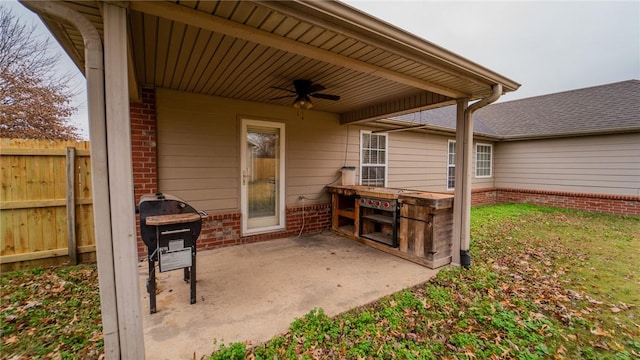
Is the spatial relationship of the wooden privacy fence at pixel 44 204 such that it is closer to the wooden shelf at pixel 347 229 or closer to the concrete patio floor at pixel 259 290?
the concrete patio floor at pixel 259 290

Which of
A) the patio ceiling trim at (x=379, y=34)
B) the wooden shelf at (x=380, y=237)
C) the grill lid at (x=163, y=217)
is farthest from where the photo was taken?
the wooden shelf at (x=380, y=237)

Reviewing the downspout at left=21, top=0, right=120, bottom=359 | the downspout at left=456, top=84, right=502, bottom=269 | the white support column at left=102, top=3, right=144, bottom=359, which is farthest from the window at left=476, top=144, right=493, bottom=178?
the downspout at left=21, top=0, right=120, bottom=359

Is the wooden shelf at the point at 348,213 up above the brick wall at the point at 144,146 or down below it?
below

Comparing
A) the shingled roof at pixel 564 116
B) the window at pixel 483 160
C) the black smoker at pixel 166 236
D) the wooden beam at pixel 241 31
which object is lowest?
the black smoker at pixel 166 236

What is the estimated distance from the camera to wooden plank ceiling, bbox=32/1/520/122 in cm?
184

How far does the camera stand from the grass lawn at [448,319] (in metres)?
2.04

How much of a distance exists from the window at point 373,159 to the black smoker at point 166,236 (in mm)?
4477

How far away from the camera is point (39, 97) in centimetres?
774

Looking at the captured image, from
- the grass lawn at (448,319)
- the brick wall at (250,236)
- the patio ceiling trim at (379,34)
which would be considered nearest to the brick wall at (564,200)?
the grass lawn at (448,319)

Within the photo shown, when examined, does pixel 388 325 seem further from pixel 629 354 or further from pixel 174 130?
pixel 174 130

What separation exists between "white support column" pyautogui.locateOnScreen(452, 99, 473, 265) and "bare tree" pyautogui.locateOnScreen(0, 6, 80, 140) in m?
11.2

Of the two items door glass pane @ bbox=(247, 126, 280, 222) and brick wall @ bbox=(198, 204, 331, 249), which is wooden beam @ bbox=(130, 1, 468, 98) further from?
brick wall @ bbox=(198, 204, 331, 249)

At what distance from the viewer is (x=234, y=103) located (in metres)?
4.54

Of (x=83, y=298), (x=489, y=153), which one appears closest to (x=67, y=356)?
(x=83, y=298)
